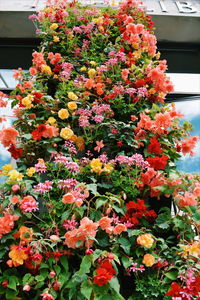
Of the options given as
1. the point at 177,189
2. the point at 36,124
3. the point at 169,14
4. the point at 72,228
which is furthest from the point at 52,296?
the point at 169,14

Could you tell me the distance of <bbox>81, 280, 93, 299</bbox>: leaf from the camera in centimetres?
134

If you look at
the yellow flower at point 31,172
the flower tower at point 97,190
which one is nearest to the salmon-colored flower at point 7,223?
the flower tower at point 97,190

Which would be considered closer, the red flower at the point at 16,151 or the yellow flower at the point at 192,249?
the yellow flower at the point at 192,249

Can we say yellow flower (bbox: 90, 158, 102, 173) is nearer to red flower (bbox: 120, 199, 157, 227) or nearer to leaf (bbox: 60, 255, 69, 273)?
red flower (bbox: 120, 199, 157, 227)

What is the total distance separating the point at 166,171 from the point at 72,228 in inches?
30.0

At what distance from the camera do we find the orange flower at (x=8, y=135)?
189 centimetres

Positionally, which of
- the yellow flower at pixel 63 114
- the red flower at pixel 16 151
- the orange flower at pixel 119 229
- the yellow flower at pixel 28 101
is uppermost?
the yellow flower at pixel 28 101

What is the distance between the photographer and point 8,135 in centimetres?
190

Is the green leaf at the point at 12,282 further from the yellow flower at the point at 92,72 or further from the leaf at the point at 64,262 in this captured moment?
the yellow flower at the point at 92,72

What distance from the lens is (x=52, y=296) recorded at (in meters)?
1.39

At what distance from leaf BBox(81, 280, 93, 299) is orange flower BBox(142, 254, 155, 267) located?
0.31 metres

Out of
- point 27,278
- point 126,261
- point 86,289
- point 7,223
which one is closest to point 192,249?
point 126,261

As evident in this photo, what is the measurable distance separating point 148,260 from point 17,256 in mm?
600

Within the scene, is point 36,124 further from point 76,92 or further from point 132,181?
point 132,181
